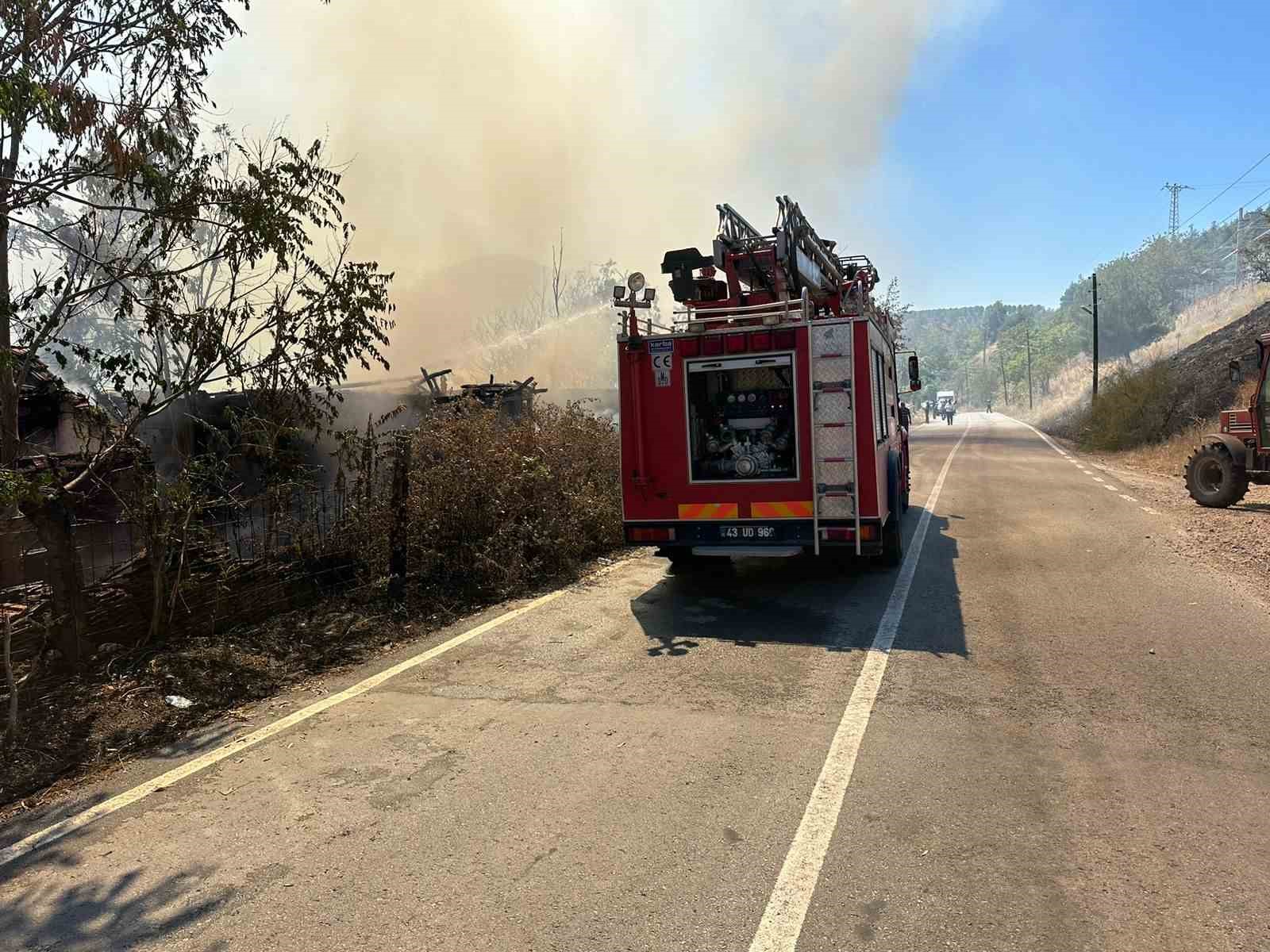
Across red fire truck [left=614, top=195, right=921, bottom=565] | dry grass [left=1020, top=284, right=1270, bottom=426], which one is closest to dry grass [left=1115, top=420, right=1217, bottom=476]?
dry grass [left=1020, top=284, right=1270, bottom=426]

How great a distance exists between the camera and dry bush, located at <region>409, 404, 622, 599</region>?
721cm

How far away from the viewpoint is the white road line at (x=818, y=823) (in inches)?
94.9

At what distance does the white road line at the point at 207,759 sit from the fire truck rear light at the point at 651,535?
68.2 inches

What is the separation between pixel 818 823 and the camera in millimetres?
3008

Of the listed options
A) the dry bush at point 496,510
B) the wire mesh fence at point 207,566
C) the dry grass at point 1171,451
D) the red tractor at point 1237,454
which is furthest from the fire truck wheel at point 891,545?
the dry grass at point 1171,451

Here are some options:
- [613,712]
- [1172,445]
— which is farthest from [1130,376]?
[613,712]

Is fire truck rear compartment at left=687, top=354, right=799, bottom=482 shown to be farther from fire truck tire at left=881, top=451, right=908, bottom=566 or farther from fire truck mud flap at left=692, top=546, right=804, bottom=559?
fire truck tire at left=881, top=451, right=908, bottom=566

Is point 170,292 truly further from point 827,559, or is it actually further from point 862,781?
point 827,559

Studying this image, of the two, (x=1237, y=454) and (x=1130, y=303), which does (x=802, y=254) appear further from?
(x=1130, y=303)

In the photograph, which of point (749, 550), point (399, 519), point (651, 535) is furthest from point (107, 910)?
point (749, 550)

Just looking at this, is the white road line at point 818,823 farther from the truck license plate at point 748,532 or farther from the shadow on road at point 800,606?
the truck license plate at point 748,532

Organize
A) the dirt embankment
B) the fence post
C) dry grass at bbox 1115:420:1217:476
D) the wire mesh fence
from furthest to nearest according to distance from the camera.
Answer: the dirt embankment
dry grass at bbox 1115:420:1217:476
the fence post
the wire mesh fence

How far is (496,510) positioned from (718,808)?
16.2 ft

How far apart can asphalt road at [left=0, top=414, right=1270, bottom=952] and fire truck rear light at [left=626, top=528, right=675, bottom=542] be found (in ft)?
4.68
